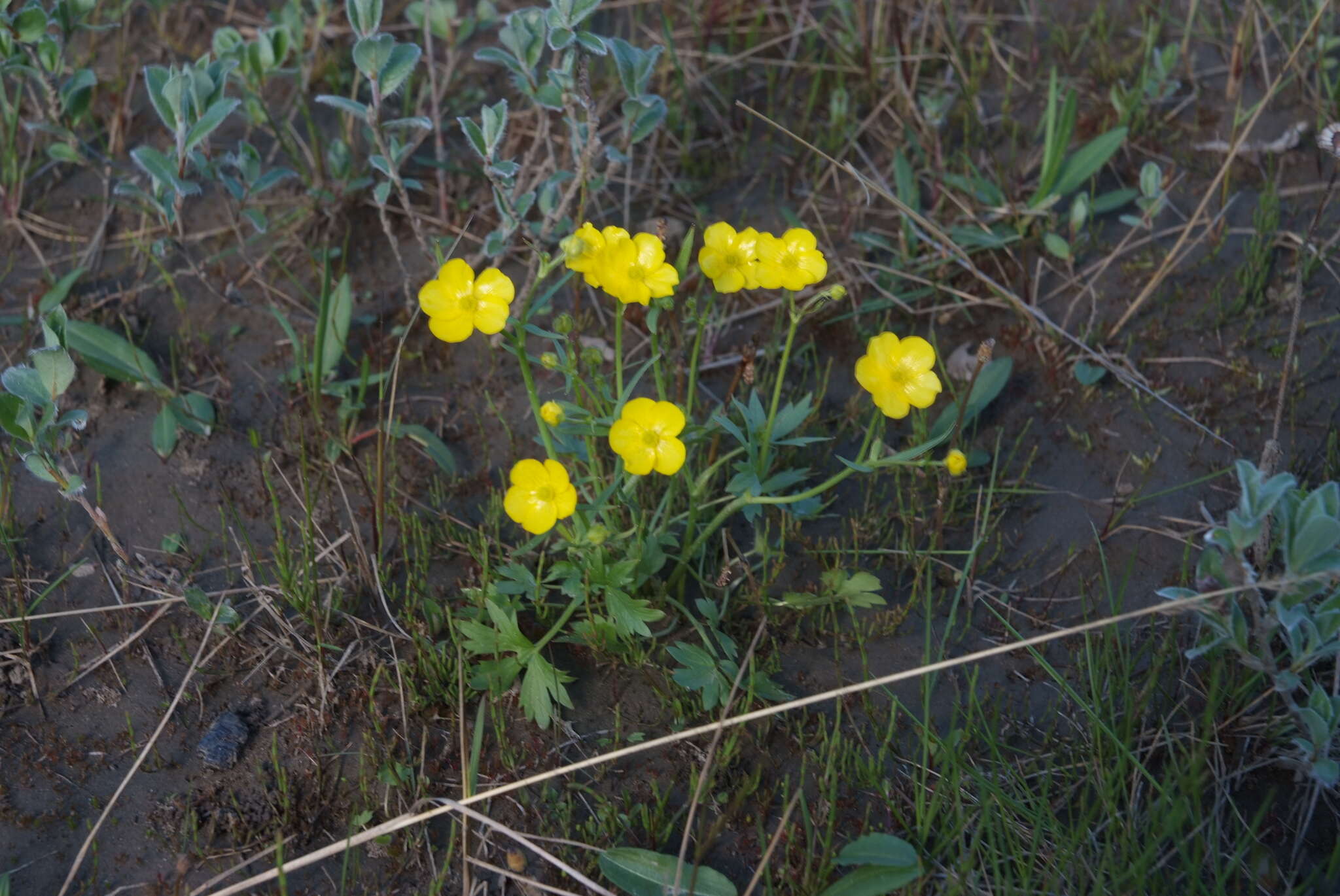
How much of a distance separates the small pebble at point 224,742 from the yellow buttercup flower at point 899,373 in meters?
1.46

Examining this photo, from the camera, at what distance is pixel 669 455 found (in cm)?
199

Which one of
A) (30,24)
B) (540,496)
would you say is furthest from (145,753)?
(30,24)

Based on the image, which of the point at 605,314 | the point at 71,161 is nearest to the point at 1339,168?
the point at 605,314

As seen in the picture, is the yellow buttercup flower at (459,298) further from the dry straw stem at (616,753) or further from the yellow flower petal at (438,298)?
the dry straw stem at (616,753)

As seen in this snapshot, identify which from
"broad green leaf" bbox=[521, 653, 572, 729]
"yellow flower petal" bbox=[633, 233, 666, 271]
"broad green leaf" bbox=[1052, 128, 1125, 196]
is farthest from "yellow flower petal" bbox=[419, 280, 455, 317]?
"broad green leaf" bbox=[1052, 128, 1125, 196]

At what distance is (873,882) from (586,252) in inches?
50.3

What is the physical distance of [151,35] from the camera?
3625 millimetres

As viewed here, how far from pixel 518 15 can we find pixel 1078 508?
1.90 m

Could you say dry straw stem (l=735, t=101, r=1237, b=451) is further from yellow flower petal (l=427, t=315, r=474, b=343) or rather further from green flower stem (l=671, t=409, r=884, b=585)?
yellow flower petal (l=427, t=315, r=474, b=343)

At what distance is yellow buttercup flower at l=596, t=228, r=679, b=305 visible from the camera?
2.09 m

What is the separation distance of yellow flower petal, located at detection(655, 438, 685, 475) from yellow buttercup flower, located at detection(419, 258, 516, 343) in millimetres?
381

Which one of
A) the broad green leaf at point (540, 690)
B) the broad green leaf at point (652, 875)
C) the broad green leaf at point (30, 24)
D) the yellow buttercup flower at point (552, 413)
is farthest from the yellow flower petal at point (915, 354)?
the broad green leaf at point (30, 24)

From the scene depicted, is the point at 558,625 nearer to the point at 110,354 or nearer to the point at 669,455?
the point at 669,455

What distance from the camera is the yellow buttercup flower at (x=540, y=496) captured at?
2018 mm
